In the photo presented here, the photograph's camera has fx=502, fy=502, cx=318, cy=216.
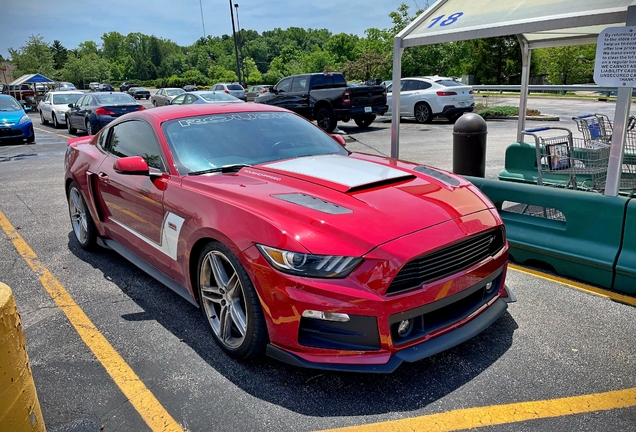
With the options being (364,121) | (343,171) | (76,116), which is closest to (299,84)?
(364,121)

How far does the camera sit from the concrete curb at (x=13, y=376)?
1.79 m

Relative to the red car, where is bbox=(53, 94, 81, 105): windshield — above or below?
above

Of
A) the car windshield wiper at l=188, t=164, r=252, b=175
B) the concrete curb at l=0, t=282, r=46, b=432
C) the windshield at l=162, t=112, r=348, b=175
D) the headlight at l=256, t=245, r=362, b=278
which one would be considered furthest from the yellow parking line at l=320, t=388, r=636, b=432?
the windshield at l=162, t=112, r=348, b=175

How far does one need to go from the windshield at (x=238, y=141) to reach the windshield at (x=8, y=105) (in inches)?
594

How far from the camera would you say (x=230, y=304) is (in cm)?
319

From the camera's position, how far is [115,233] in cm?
467

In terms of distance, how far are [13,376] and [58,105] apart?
72.2 feet

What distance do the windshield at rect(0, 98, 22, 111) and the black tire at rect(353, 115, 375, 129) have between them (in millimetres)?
11212

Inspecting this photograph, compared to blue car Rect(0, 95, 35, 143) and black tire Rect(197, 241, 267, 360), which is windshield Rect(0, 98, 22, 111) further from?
black tire Rect(197, 241, 267, 360)

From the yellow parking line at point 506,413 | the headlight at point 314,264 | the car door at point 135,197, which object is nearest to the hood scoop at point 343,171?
the headlight at point 314,264

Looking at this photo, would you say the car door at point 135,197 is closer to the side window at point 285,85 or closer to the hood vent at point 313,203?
the hood vent at point 313,203

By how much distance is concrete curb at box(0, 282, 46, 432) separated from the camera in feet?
5.88

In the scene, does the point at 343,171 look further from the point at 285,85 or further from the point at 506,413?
the point at 285,85

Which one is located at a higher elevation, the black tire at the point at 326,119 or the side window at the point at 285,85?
the side window at the point at 285,85
